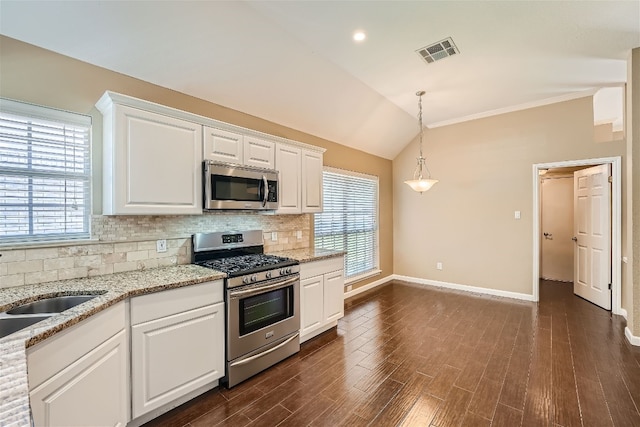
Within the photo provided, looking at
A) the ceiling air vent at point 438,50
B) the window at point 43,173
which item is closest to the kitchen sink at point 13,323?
the window at point 43,173

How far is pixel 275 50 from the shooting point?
2707 mm

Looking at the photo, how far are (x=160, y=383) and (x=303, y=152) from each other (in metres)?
2.63

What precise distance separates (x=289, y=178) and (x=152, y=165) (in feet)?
4.81

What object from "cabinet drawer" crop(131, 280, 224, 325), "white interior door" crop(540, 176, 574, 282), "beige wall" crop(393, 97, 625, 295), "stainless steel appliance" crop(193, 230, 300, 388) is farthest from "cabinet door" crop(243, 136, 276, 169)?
"white interior door" crop(540, 176, 574, 282)

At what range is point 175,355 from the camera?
80.3 inches

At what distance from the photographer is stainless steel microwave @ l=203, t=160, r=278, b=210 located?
2.53 meters

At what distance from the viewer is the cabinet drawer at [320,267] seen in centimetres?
304

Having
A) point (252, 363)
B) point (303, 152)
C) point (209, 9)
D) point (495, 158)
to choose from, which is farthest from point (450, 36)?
point (252, 363)

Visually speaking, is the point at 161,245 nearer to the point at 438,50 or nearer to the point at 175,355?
the point at 175,355

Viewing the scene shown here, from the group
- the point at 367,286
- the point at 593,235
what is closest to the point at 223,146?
the point at 367,286

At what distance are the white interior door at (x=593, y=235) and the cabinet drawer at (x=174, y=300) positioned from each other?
205 inches

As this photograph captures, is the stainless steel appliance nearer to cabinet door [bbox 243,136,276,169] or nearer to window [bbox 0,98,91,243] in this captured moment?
cabinet door [bbox 243,136,276,169]

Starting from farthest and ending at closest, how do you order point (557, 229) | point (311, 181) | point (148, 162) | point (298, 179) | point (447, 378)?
point (557, 229)
point (311, 181)
point (298, 179)
point (447, 378)
point (148, 162)

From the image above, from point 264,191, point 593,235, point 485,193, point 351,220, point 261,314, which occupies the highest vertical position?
point 485,193
